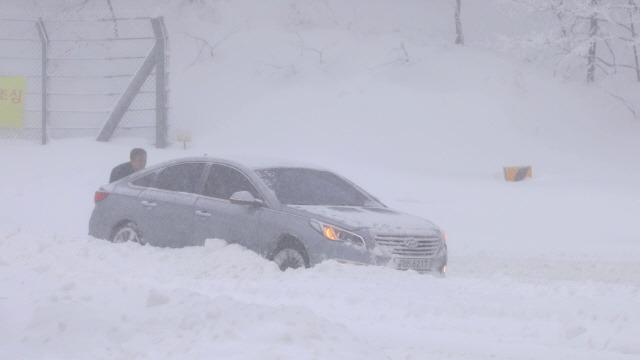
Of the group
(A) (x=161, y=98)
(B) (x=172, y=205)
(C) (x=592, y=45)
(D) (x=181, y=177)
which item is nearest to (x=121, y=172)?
(D) (x=181, y=177)

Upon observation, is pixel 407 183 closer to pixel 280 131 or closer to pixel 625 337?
pixel 280 131

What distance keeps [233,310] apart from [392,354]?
1.12 metres

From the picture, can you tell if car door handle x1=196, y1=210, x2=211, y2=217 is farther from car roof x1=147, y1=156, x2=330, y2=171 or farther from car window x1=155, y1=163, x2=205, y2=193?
car roof x1=147, y1=156, x2=330, y2=171

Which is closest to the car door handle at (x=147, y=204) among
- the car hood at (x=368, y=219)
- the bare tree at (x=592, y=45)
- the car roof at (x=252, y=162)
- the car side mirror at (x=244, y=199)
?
the car roof at (x=252, y=162)

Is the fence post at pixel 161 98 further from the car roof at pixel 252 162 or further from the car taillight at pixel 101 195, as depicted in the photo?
the car roof at pixel 252 162

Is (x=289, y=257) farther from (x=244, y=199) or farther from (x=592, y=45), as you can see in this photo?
(x=592, y=45)

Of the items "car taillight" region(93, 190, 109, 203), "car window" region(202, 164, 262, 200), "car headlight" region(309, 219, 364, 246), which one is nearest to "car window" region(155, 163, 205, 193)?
"car window" region(202, 164, 262, 200)

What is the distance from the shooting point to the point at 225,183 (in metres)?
9.42

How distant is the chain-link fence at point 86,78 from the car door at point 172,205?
8.25 m

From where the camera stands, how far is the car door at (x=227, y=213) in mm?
8789

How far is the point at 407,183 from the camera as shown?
53.4 feet

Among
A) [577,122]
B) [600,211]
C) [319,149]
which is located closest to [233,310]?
[600,211]

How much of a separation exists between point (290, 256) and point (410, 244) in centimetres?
115

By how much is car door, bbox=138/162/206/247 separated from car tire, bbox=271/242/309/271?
1.16m
